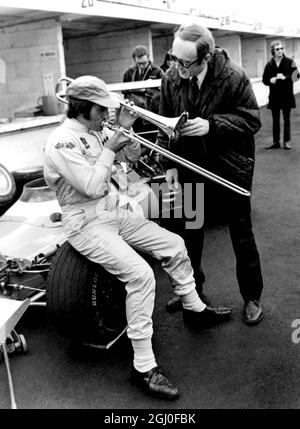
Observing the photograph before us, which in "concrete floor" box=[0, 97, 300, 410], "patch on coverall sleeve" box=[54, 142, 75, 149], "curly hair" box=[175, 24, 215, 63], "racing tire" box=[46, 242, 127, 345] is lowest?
"concrete floor" box=[0, 97, 300, 410]

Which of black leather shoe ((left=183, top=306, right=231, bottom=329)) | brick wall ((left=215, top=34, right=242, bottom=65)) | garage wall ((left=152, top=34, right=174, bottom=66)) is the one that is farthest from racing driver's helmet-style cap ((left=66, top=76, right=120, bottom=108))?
brick wall ((left=215, top=34, right=242, bottom=65))

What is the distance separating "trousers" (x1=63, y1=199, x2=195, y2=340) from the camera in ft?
8.31

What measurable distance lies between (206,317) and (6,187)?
3065 millimetres

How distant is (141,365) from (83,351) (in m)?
0.60

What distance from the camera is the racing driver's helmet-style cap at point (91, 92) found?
2538 mm

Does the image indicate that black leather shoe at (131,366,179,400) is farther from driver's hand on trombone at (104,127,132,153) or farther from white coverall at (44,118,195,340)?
driver's hand on trombone at (104,127,132,153)

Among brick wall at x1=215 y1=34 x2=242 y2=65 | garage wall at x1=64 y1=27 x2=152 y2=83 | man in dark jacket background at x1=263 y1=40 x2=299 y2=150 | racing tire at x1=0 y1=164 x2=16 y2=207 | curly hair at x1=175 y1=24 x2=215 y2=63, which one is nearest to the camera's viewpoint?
curly hair at x1=175 y1=24 x2=215 y2=63

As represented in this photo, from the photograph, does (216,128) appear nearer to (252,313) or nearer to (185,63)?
(185,63)

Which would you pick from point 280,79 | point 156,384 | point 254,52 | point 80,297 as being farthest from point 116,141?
point 254,52

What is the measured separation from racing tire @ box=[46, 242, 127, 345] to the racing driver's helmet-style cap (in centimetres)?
91

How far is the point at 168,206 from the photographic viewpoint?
453 cm

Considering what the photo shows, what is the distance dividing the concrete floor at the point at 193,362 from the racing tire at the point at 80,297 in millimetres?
232

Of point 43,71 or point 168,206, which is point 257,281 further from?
point 43,71

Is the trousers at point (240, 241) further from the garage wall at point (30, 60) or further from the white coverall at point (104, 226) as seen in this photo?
the garage wall at point (30, 60)
